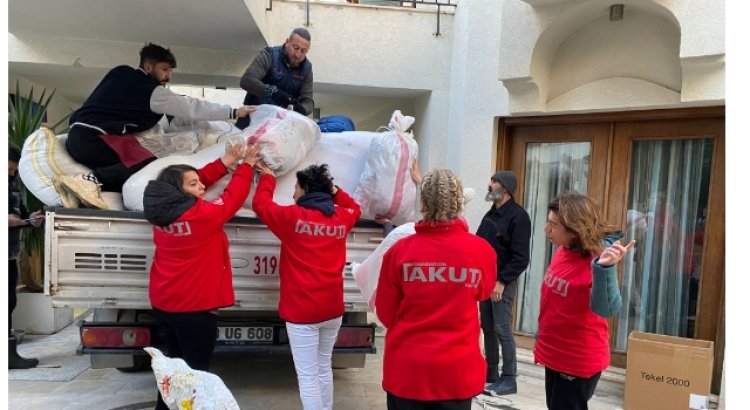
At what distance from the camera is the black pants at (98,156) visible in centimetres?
318

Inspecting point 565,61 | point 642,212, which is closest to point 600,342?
point 642,212

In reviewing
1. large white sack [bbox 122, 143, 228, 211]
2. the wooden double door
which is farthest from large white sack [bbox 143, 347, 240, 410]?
the wooden double door

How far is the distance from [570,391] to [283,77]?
9.82 ft

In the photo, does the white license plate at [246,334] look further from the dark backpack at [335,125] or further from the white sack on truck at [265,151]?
the dark backpack at [335,125]

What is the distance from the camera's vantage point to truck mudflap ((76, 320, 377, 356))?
314 cm

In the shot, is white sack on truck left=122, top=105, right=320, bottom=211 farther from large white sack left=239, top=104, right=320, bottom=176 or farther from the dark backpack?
the dark backpack

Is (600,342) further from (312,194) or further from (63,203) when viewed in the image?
(63,203)

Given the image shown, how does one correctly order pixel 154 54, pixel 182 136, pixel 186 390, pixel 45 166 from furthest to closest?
pixel 182 136, pixel 154 54, pixel 45 166, pixel 186 390

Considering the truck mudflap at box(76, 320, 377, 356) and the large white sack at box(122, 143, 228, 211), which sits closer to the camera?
the large white sack at box(122, 143, 228, 211)

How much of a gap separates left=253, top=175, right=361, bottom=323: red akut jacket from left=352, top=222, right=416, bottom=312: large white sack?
14 cm

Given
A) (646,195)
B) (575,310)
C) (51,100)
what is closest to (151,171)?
(575,310)

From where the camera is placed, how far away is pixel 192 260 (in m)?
2.70

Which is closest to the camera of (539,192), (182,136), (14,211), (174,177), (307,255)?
(174,177)

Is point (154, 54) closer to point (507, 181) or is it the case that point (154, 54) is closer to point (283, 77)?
point (283, 77)
